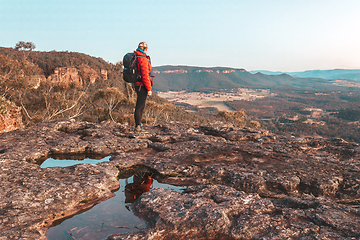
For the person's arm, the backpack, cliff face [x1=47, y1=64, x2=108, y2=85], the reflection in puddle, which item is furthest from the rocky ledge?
cliff face [x1=47, y1=64, x2=108, y2=85]

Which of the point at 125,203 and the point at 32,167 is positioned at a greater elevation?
the point at 32,167

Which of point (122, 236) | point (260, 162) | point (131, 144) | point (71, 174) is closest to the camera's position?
point (122, 236)

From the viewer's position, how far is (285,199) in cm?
457

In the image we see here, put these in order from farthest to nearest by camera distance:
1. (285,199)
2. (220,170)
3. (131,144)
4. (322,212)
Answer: (131,144)
(220,170)
(285,199)
(322,212)

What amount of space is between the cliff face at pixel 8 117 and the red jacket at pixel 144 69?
28.7 ft

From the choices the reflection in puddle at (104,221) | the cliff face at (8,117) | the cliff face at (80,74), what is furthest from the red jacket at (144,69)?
the cliff face at (80,74)

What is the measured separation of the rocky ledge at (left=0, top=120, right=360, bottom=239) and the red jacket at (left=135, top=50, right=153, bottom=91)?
235 cm

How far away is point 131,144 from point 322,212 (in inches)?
243

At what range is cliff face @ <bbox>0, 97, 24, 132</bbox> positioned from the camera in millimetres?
12520

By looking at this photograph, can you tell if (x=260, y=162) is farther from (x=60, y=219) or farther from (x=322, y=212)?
(x=60, y=219)

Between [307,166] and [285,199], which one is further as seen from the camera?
[307,166]

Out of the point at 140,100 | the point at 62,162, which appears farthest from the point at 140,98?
the point at 62,162

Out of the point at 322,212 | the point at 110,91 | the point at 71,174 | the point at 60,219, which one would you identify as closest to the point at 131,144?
the point at 71,174

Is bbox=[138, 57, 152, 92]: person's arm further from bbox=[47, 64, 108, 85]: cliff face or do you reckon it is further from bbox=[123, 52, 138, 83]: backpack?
bbox=[47, 64, 108, 85]: cliff face
